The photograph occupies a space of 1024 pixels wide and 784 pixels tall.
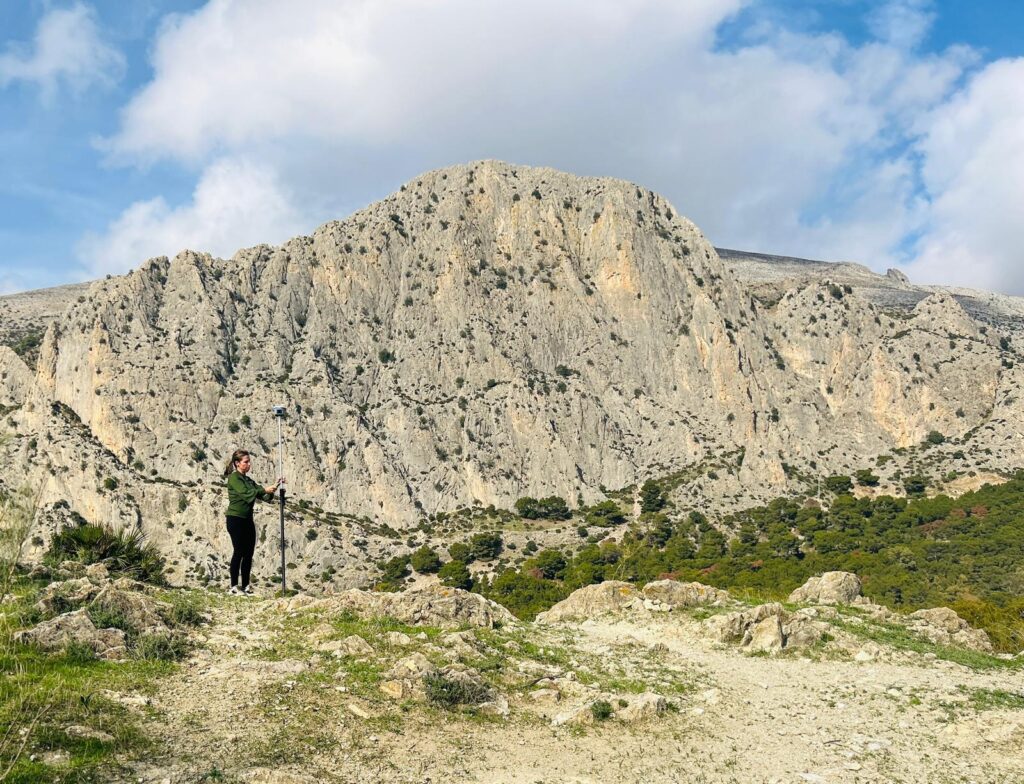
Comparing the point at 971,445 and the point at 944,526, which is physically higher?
the point at 971,445

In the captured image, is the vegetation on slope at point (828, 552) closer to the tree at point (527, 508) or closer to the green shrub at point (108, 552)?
the tree at point (527, 508)

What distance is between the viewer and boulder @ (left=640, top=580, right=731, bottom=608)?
18.9 m

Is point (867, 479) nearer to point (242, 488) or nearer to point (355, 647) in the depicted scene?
point (242, 488)

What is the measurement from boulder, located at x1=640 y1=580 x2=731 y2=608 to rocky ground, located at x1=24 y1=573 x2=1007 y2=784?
9.55 ft

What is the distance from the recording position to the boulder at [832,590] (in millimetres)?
20562

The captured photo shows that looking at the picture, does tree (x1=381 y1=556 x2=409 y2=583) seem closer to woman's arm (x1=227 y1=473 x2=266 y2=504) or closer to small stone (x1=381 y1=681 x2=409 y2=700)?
A: woman's arm (x1=227 y1=473 x2=266 y2=504)

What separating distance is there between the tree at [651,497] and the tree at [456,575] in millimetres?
21113

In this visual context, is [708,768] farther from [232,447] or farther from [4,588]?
[232,447]

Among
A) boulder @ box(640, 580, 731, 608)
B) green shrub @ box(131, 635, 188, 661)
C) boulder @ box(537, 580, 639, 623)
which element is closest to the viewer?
green shrub @ box(131, 635, 188, 661)

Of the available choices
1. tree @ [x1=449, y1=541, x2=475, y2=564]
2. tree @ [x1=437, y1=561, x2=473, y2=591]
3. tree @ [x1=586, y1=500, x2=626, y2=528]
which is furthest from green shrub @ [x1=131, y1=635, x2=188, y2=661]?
tree @ [x1=586, y1=500, x2=626, y2=528]

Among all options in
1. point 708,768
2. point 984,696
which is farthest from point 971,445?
point 708,768

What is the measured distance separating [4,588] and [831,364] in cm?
10117

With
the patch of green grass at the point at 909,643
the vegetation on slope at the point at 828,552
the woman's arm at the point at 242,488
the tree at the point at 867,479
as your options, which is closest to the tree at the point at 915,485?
the vegetation on slope at the point at 828,552

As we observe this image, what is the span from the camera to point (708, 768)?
339 inches
